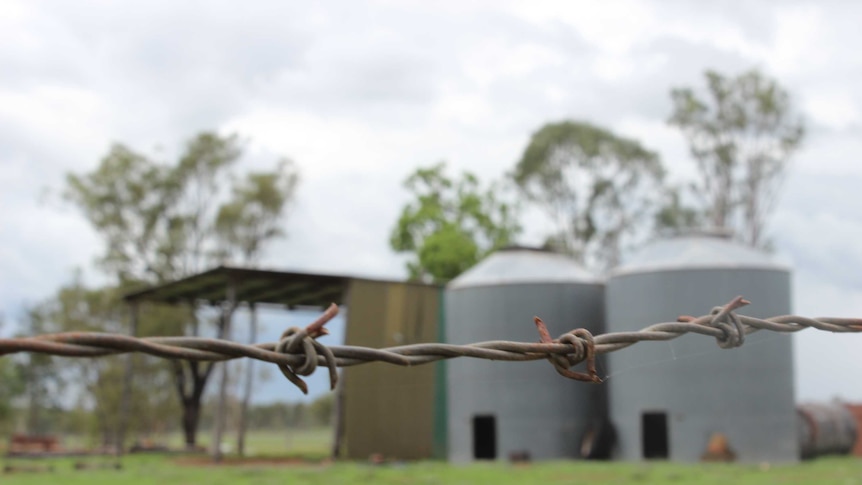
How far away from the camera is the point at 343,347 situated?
1891 millimetres

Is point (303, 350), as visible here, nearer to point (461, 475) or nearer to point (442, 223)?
point (461, 475)

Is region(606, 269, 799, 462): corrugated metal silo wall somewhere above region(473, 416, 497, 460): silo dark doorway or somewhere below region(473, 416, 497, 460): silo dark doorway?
above

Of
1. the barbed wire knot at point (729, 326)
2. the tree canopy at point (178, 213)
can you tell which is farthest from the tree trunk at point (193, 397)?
the barbed wire knot at point (729, 326)

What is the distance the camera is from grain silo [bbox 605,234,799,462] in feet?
62.0

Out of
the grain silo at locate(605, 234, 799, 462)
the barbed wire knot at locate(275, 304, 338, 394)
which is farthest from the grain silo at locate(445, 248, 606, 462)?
the barbed wire knot at locate(275, 304, 338, 394)

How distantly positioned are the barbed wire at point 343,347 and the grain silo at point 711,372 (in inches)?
635

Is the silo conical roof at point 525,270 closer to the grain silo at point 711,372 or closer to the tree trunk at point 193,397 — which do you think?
the grain silo at point 711,372

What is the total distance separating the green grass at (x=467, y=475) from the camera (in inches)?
555

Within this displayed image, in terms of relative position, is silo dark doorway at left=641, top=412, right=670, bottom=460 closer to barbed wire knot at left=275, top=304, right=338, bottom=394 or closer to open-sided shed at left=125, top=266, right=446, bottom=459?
open-sided shed at left=125, top=266, right=446, bottom=459

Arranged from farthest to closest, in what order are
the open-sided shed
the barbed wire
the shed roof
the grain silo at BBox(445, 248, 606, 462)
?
1. the open-sided shed
2. the grain silo at BBox(445, 248, 606, 462)
3. the shed roof
4. the barbed wire

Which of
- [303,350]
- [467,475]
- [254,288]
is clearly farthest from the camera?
[254,288]

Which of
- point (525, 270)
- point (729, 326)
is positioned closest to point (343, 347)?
point (729, 326)

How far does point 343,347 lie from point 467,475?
14118 mm

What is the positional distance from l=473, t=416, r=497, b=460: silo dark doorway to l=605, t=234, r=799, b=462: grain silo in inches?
130
